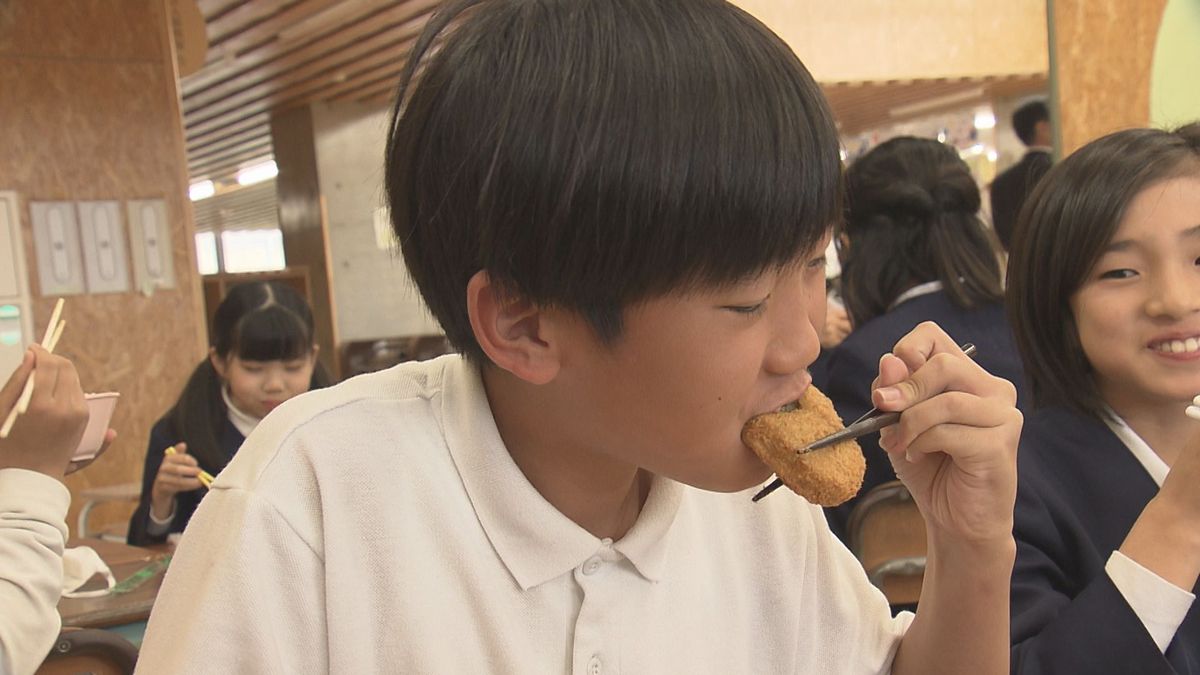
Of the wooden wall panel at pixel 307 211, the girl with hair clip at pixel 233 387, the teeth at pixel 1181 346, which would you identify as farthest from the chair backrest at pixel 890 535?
the wooden wall panel at pixel 307 211

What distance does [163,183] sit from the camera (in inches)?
229

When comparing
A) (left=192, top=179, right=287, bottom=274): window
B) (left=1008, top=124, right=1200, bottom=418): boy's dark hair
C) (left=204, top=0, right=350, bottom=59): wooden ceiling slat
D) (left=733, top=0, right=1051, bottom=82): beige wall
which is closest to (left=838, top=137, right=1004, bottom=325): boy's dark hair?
(left=1008, top=124, right=1200, bottom=418): boy's dark hair

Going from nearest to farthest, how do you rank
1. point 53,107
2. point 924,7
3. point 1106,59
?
point 1106,59, point 53,107, point 924,7

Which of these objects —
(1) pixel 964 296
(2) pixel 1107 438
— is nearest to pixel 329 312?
(1) pixel 964 296

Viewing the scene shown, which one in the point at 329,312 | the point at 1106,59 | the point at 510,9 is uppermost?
the point at 1106,59

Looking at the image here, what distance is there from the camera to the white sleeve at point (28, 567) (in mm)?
1401

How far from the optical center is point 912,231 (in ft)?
10.8

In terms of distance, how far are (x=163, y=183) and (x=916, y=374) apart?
559 centimetres

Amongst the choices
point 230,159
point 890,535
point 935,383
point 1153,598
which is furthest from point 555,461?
point 230,159

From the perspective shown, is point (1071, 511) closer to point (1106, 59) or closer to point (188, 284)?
point (1106, 59)

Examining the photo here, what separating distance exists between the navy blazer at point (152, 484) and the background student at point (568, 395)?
2655mm

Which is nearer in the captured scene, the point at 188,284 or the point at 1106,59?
the point at 1106,59

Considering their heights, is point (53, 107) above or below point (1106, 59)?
above

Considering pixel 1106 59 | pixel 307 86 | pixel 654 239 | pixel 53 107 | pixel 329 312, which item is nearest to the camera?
pixel 654 239
